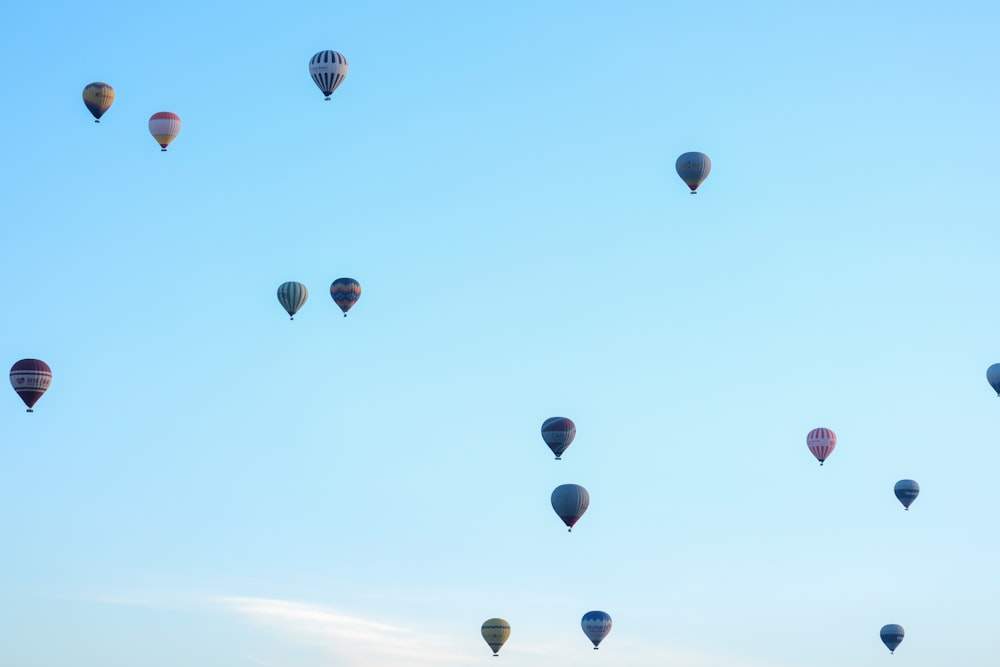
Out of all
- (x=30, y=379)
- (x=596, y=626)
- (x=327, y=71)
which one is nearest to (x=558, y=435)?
(x=596, y=626)

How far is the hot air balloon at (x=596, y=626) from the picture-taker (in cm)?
10256

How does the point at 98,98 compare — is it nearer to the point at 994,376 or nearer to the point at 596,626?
the point at 596,626

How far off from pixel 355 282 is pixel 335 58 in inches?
528

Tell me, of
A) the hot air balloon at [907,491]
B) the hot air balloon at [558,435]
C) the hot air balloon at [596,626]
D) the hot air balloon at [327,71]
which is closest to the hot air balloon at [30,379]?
the hot air balloon at [327,71]

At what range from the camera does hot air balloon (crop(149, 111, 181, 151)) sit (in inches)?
3976

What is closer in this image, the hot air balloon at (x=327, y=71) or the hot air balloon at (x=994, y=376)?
the hot air balloon at (x=327, y=71)

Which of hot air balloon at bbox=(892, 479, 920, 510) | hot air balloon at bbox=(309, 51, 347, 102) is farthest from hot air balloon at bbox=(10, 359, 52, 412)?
hot air balloon at bbox=(892, 479, 920, 510)

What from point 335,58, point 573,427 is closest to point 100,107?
point 335,58

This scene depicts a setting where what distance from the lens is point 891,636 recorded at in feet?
370

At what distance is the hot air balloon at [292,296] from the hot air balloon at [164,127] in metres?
10.9

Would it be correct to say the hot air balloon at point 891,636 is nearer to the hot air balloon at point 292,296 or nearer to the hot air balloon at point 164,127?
the hot air balloon at point 292,296

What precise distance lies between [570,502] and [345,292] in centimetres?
1811

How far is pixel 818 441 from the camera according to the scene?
10488 centimetres

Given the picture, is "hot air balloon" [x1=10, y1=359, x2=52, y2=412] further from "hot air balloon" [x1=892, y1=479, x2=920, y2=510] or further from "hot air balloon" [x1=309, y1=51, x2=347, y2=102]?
"hot air balloon" [x1=892, y1=479, x2=920, y2=510]
